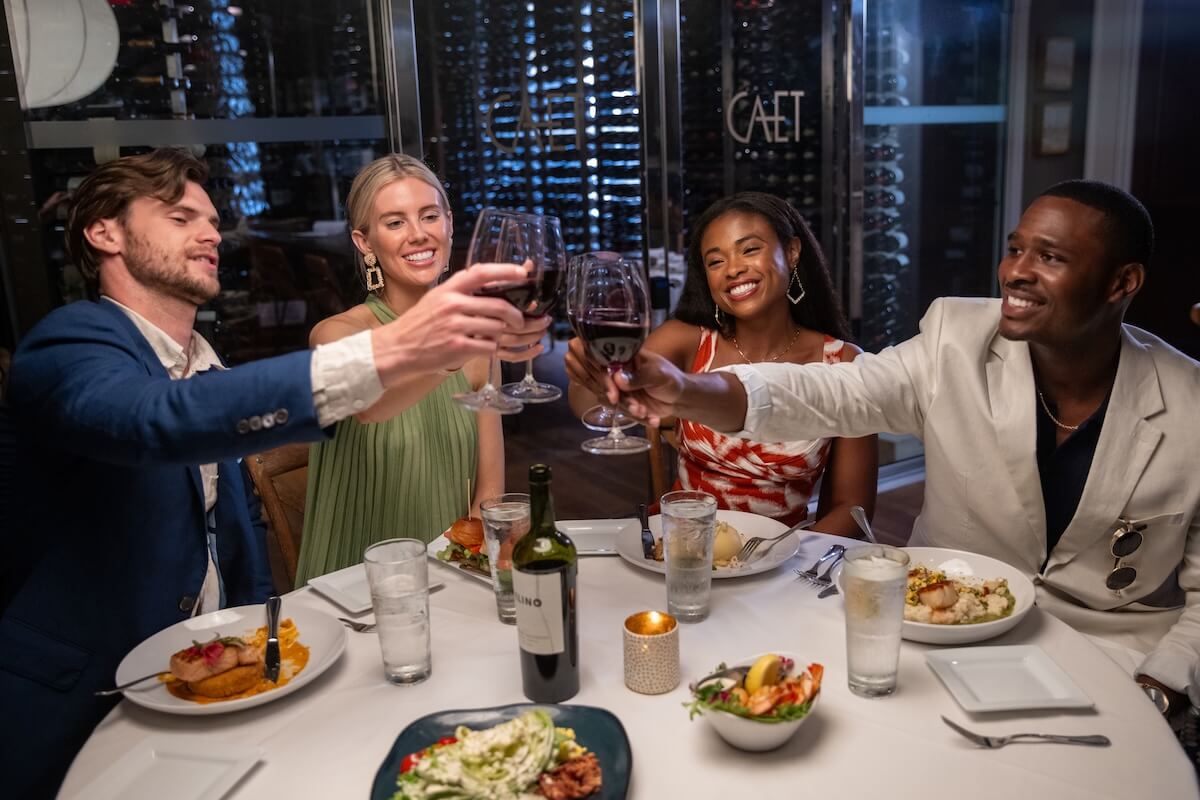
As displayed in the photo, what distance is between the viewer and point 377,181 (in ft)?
7.90

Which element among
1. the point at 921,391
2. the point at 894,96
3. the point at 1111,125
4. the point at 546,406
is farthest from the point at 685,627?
the point at 1111,125

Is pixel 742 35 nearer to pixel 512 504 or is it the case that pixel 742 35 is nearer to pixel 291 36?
pixel 291 36

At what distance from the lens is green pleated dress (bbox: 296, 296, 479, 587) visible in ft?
7.44

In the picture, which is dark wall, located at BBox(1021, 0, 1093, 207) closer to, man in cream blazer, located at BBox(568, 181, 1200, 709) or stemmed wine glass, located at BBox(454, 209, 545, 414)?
man in cream blazer, located at BBox(568, 181, 1200, 709)

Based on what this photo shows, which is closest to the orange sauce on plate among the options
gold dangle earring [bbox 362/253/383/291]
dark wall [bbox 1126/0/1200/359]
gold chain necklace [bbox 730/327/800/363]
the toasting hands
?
the toasting hands

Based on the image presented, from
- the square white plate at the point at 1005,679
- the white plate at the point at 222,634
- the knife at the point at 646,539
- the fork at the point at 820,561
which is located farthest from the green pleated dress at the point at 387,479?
the square white plate at the point at 1005,679

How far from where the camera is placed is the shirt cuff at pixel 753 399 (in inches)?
76.2

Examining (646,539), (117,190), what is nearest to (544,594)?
(646,539)

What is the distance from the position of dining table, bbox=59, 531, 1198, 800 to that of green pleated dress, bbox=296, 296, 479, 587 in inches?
28.8

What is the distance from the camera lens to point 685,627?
154cm

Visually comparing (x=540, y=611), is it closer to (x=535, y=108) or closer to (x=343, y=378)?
(x=343, y=378)

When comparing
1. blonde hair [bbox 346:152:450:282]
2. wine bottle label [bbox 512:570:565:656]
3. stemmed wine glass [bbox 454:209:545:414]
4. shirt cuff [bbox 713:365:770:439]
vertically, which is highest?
blonde hair [bbox 346:152:450:282]

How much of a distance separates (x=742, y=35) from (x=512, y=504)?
3418 mm

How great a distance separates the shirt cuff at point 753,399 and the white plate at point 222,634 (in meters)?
0.85
